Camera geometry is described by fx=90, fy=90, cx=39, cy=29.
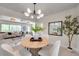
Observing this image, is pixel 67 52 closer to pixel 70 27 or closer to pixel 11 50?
pixel 70 27

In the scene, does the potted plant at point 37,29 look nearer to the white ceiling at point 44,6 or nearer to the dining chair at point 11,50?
the white ceiling at point 44,6

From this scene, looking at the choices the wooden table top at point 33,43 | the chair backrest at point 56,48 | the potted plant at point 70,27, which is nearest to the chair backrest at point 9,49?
the wooden table top at point 33,43

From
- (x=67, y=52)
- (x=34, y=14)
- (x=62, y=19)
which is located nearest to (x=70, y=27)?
(x=62, y=19)

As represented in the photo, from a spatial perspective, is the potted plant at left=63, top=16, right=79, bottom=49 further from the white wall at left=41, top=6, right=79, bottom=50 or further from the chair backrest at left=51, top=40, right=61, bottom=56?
the chair backrest at left=51, top=40, right=61, bottom=56

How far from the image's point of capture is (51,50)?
1842 mm

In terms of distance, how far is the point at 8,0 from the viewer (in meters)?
1.63

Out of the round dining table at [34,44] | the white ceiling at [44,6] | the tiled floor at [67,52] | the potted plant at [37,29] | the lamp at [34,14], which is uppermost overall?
the white ceiling at [44,6]

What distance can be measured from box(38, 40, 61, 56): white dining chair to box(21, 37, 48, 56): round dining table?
3.3 inches

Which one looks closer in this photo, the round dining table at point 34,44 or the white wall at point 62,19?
the white wall at point 62,19

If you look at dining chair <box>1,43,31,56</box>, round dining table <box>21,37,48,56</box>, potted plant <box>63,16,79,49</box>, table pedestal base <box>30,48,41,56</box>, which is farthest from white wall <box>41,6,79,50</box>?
dining chair <box>1,43,31,56</box>

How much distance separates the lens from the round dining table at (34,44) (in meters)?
1.79

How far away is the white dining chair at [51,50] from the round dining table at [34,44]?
0.28 feet

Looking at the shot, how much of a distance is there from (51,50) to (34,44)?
0.42 m

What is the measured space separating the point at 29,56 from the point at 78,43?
3.16 feet
